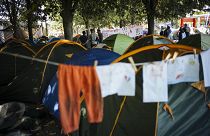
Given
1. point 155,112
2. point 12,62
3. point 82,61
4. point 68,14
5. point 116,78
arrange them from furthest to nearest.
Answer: point 68,14 < point 12,62 < point 82,61 < point 155,112 < point 116,78

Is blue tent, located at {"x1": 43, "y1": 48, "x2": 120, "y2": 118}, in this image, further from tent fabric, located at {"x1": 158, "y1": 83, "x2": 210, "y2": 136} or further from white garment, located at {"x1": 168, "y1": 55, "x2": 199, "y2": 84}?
white garment, located at {"x1": 168, "y1": 55, "x2": 199, "y2": 84}

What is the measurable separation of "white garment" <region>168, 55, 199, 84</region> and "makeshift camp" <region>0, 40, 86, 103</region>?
4.25 m

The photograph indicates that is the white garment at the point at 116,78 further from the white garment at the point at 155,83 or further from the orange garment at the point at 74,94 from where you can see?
the white garment at the point at 155,83

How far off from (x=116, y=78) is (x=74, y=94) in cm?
59

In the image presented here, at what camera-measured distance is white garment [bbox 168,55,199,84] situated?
4.67 meters

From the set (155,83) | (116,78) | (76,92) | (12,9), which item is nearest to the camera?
(76,92)

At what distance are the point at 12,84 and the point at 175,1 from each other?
30.7 ft

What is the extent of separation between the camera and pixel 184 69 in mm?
4742

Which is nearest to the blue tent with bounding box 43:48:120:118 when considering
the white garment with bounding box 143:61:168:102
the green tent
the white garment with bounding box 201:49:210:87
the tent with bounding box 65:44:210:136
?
the tent with bounding box 65:44:210:136

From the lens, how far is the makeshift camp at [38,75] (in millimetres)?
8484

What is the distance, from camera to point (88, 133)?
5.52 meters

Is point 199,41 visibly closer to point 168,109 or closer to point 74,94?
point 168,109

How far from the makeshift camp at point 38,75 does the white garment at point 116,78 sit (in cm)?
442

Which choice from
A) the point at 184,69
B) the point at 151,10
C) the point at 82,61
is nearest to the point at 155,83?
the point at 184,69
